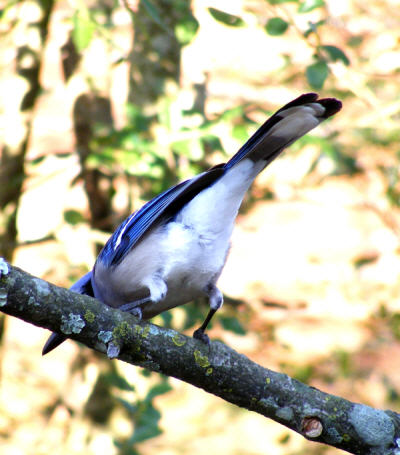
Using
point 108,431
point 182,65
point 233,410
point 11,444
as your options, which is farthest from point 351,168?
point 11,444

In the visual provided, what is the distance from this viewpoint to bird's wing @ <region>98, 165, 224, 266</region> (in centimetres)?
273

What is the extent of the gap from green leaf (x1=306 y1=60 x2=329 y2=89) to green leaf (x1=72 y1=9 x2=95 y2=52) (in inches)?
42.4

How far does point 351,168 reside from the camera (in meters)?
4.51

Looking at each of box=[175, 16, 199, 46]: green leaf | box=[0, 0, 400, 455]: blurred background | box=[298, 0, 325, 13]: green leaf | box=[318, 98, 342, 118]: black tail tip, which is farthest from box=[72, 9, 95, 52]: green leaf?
box=[318, 98, 342, 118]: black tail tip

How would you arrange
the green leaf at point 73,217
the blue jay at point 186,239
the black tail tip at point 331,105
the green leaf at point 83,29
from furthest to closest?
1. the green leaf at point 73,217
2. the green leaf at point 83,29
3. the blue jay at point 186,239
4. the black tail tip at point 331,105

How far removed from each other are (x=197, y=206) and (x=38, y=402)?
404 centimetres

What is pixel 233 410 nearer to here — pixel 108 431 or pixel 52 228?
pixel 108 431

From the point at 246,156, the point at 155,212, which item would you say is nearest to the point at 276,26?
the point at 246,156

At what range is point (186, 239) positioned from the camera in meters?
2.74

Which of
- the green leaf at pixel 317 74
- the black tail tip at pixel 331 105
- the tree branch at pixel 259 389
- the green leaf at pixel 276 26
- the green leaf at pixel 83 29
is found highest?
the black tail tip at pixel 331 105

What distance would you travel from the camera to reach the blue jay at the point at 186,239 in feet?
8.80

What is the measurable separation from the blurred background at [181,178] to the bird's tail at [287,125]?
1.41 feet

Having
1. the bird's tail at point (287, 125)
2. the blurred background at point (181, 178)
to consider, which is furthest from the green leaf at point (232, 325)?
the bird's tail at point (287, 125)

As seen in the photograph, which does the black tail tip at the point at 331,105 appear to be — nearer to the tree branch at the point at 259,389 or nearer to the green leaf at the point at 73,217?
the tree branch at the point at 259,389
